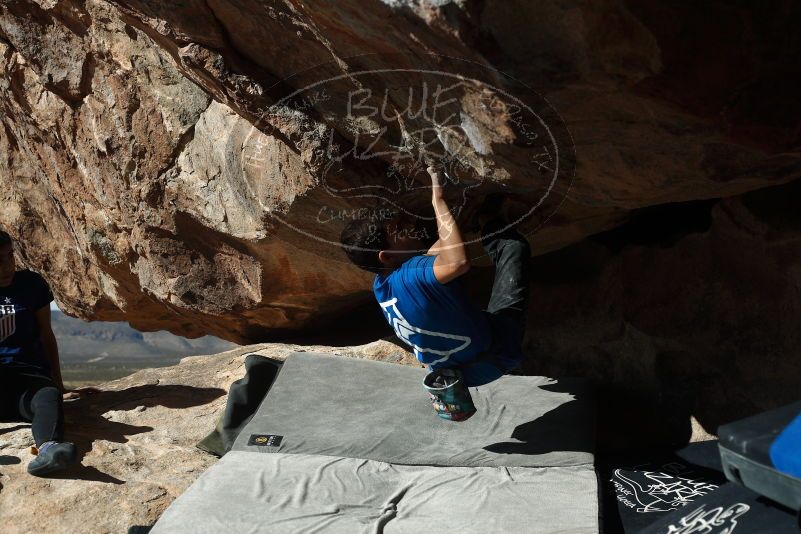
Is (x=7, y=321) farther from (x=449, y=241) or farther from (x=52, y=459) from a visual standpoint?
(x=449, y=241)

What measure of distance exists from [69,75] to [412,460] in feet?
9.18

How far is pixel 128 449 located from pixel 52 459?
0.45 metres

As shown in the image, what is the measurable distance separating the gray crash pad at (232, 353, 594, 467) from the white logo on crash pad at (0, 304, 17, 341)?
1.11 metres

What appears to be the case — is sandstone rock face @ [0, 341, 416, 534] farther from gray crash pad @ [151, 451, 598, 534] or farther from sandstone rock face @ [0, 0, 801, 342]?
sandstone rock face @ [0, 0, 801, 342]

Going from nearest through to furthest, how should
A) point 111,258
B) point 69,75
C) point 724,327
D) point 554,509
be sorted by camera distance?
point 554,509 < point 724,327 < point 69,75 < point 111,258

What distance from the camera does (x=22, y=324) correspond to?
11.8 ft

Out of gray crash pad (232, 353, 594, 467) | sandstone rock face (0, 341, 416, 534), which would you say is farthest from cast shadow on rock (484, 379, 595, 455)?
sandstone rock face (0, 341, 416, 534)

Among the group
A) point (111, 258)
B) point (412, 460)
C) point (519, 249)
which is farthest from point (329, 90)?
point (111, 258)

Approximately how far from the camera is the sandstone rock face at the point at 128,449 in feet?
9.42

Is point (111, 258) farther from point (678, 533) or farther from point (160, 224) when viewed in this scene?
point (678, 533)

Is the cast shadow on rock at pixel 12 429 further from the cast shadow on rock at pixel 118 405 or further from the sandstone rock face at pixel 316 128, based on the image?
the sandstone rock face at pixel 316 128

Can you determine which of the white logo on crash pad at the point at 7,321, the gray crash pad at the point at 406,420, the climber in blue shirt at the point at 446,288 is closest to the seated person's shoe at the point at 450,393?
the climber in blue shirt at the point at 446,288

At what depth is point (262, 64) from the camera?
10.4 feet

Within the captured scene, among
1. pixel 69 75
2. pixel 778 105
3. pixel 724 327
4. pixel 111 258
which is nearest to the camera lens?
pixel 778 105
